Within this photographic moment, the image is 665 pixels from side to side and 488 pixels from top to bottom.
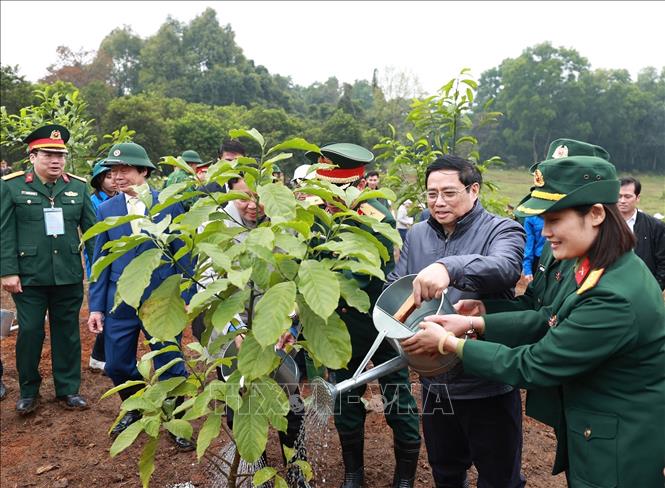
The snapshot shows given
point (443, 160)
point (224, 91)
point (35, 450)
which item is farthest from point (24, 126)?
point (224, 91)

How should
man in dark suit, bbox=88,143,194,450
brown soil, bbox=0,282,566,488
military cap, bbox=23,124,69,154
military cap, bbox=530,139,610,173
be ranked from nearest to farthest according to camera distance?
military cap, bbox=530,139,610,173
brown soil, bbox=0,282,566,488
man in dark suit, bbox=88,143,194,450
military cap, bbox=23,124,69,154

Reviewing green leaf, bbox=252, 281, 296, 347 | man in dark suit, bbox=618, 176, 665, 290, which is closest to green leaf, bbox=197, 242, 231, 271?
green leaf, bbox=252, 281, 296, 347

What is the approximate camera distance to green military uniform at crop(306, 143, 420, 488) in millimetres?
2732

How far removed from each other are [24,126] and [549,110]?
53296 millimetres

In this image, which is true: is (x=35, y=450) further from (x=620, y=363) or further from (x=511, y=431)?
(x=620, y=363)

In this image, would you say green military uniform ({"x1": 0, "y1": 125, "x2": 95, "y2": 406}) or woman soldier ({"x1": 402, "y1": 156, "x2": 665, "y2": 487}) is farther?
green military uniform ({"x1": 0, "y1": 125, "x2": 95, "y2": 406})

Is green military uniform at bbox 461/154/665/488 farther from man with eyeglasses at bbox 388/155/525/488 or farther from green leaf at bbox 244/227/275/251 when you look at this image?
green leaf at bbox 244/227/275/251

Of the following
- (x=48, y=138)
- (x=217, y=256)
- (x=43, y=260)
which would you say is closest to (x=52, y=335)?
(x=43, y=260)

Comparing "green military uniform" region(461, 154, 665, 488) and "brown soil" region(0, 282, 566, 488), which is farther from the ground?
"green military uniform" region(461, 154, 665, 488)

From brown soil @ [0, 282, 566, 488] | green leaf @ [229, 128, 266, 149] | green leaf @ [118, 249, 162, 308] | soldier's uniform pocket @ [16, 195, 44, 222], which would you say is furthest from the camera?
soldier's uniform pocket @ [16, 195, 44, 222]

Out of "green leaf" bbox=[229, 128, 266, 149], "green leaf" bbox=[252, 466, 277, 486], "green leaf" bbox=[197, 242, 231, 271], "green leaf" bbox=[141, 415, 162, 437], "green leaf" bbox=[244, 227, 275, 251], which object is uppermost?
"green leaf" bbox=[229, 128, 266, 149]

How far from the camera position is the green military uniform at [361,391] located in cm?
273

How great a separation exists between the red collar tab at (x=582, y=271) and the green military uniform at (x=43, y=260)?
372cm

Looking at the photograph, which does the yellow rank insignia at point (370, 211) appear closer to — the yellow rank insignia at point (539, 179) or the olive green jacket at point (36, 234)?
the yellow rank insignia at point (539, 179)
